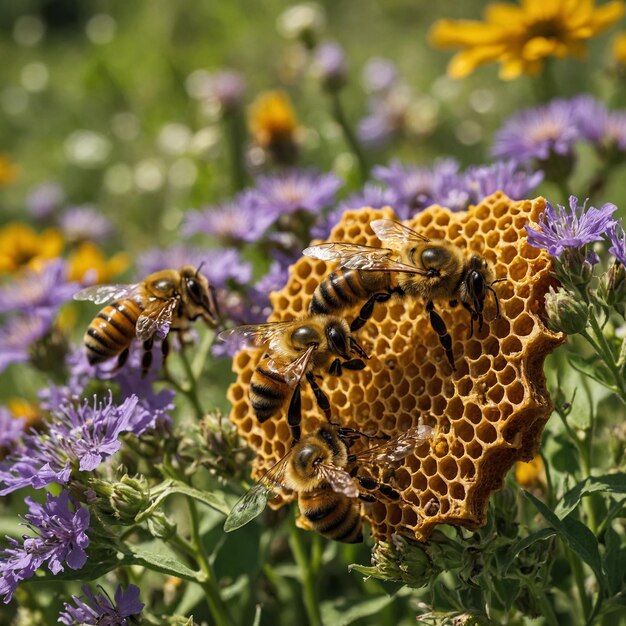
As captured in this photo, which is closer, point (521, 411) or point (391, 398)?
point (521, 411)

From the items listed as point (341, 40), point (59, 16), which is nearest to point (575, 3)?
point (341, 40)

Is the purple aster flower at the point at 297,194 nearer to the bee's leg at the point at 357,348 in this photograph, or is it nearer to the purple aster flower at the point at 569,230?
the bee's leg at the point at 357,348

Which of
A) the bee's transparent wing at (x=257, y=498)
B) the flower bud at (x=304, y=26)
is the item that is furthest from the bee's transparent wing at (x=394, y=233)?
the flower bud at (x=304, y=26)

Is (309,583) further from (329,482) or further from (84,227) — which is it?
(84,227)

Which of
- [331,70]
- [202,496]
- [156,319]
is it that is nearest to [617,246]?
[202,496]

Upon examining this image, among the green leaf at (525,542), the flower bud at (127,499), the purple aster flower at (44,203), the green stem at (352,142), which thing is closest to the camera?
the green leaf at (525,542)

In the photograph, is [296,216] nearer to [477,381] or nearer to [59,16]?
[477,381]
